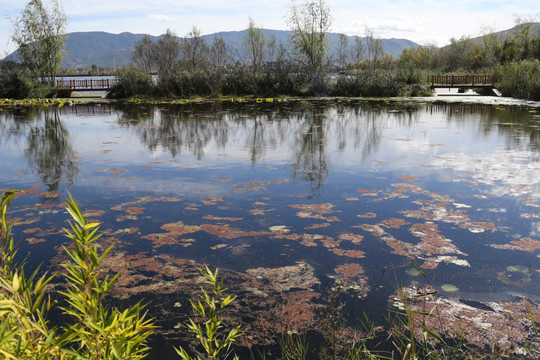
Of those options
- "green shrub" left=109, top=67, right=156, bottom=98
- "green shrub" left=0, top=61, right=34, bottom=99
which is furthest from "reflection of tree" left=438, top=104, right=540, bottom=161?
"green shrub" left=0, top=61, right=34, bottom=99

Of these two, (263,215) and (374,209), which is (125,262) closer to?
(263,215)

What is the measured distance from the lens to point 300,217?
209 inches

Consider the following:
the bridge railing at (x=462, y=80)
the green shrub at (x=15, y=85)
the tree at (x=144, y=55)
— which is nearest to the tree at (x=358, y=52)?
the bridge railing at (x=462, y=80)

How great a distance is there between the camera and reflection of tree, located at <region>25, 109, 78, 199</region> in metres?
7.54

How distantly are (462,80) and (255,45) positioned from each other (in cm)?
1799

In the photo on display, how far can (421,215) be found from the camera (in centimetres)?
533

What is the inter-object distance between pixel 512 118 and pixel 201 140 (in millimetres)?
11029

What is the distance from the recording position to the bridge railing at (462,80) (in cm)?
3184

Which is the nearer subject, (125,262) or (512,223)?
(125,262)

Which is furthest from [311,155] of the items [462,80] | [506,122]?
[462,80]

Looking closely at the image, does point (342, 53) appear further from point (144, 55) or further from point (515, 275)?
point (515, 275)

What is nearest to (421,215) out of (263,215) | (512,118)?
(263,215)

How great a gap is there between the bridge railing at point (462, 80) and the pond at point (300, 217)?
75.8ft

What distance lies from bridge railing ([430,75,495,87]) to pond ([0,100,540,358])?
2310 centimetres
